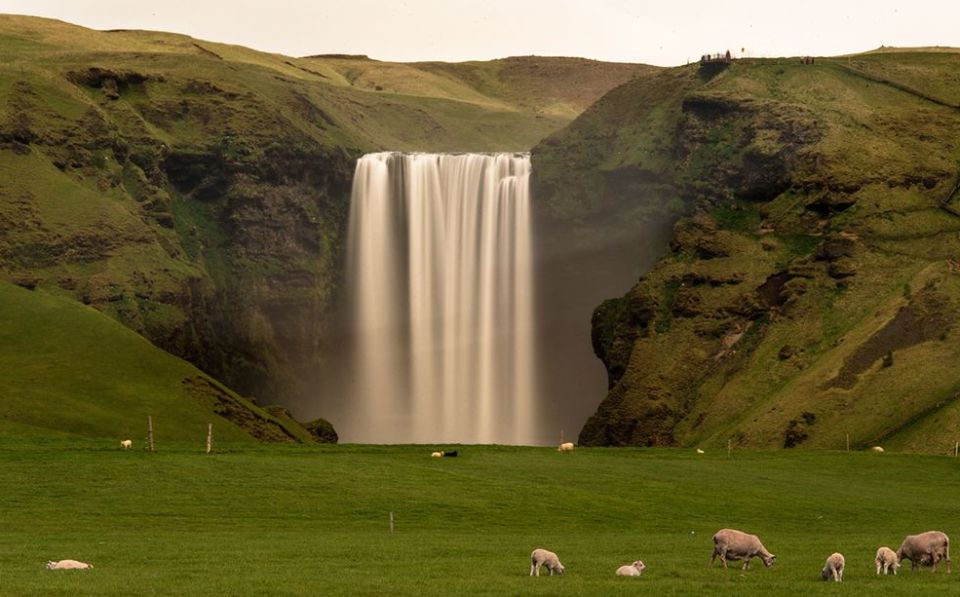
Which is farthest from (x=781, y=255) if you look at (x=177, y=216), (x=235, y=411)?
(x=177, y=216)

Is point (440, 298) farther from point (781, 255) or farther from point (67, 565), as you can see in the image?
point (67, 565)

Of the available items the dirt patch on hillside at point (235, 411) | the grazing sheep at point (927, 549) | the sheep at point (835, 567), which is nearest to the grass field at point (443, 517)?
the sheep at point (835, 567)

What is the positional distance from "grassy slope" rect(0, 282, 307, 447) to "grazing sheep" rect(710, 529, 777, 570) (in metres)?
63.2

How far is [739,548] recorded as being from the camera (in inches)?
1996

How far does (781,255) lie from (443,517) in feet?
291

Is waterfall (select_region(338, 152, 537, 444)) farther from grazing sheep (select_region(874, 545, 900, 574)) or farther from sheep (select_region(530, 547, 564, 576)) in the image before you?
grazing sheep (select_region(874, 545, 900, 574))

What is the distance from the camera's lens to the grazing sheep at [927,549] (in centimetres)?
4928

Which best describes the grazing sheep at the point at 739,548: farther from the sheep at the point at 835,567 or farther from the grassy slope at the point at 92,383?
the grassy slope at the point at 92,383

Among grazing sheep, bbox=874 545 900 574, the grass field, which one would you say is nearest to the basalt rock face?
the grass field

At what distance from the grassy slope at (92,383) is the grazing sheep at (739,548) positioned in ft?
207

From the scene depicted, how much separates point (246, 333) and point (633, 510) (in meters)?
114

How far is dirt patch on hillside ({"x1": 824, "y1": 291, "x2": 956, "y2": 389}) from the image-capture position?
13175cm

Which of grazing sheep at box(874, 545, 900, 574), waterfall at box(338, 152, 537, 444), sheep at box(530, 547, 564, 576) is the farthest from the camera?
waterfall at box(338, 152, 537, 444)

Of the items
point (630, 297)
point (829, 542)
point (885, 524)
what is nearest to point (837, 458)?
point (885, 524)
